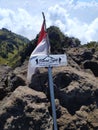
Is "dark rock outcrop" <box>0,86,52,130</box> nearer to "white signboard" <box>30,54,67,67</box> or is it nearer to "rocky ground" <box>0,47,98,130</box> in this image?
"rocky ground" <box>0,47,98,130</box>

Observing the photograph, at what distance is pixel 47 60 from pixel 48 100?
3344mm

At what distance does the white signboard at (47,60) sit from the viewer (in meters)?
15.1

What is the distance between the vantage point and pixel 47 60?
15.2 meters

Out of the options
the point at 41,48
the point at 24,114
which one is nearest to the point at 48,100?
the point at 24,114

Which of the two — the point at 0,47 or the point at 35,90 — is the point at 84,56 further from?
the point at 0,47

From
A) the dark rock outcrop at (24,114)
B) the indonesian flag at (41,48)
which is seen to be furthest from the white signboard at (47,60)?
the dark rock outcrop at (24,114)

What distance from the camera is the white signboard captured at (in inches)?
595

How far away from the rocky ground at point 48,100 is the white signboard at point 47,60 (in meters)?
2.56

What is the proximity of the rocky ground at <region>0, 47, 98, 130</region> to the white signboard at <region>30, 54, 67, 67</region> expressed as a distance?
256cm

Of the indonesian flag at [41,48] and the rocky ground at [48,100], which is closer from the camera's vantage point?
the indonesian flag at [41,48]

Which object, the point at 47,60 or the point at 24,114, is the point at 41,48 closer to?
the point at 47,60

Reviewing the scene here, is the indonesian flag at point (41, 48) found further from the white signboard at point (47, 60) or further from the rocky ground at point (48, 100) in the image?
the rocky ground at point (48, 100)

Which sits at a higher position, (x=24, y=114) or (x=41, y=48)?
(x=41, y=48)

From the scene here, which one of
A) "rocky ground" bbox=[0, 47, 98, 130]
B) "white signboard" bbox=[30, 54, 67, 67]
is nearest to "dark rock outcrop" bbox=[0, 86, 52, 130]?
"rocky ground" bbox=[0, 47, 98, 130]
